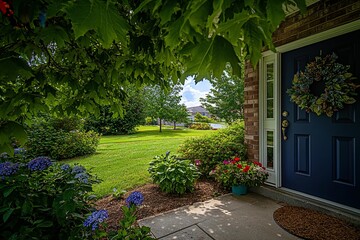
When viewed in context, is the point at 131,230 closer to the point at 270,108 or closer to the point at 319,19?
the point at 270,108

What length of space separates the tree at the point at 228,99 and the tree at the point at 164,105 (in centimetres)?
547

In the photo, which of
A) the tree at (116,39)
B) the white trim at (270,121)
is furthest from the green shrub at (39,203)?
the white trim at (270,121)

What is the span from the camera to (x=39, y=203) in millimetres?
1451

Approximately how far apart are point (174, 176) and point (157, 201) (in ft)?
1.43

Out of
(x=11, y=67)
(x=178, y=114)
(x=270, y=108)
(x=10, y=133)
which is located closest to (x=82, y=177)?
(x=10, y=133)

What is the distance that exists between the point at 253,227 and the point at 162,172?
1548 millimetres

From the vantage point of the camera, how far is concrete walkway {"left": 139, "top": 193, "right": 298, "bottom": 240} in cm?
201

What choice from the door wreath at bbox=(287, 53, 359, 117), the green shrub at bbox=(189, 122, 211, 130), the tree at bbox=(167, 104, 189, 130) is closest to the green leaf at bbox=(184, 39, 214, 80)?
the door wreath at bbox=(287, 53, 359, 117)

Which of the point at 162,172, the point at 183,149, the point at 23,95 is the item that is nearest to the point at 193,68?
the point at 23,95

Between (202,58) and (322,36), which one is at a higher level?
(322,36)

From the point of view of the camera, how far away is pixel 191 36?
0.70 m

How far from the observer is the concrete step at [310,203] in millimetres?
2184

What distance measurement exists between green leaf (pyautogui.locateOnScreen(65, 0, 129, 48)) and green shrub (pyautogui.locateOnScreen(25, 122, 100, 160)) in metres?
6.67

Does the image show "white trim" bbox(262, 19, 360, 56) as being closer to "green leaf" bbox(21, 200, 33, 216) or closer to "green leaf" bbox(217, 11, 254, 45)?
"green leaf" bbox(217, 11, 254, 45)
